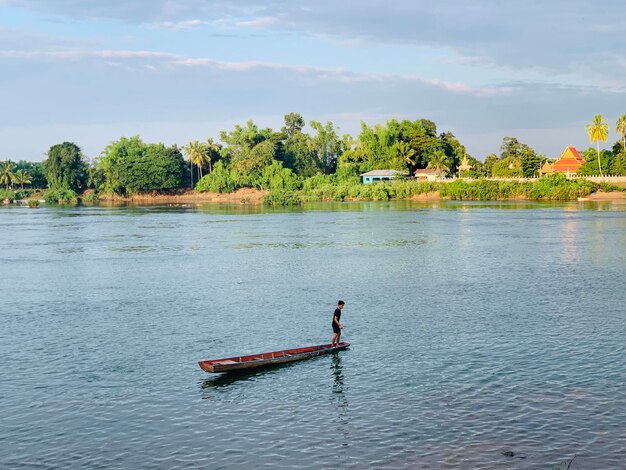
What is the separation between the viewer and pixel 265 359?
93.1 feet

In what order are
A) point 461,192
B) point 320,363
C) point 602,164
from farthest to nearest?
point 461,192, point 602,164, point 320,363

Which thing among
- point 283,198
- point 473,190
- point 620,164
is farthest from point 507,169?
A: point 283,198

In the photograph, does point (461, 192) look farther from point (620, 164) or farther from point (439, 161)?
point (620, 164)

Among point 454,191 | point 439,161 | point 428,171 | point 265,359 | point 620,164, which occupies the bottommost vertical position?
point 265,359

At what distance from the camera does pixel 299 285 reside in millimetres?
51125

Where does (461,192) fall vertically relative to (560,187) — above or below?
below

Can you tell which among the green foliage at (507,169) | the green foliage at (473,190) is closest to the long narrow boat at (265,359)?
the green foliage at (473,190)

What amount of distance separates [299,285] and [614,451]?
107 feet

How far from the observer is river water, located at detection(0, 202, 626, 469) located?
21.1m

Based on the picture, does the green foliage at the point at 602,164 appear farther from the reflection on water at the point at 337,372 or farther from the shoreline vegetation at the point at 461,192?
the reflection on water at the point at 337,372

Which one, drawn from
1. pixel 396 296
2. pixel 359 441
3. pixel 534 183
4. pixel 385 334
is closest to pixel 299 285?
pixel 396 296

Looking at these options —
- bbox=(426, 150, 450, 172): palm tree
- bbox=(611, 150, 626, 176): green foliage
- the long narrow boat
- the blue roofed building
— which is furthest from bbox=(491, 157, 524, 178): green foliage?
the long narrow boat

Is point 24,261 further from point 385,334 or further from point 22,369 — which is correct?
point 385,334

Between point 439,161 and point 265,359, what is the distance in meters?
171
